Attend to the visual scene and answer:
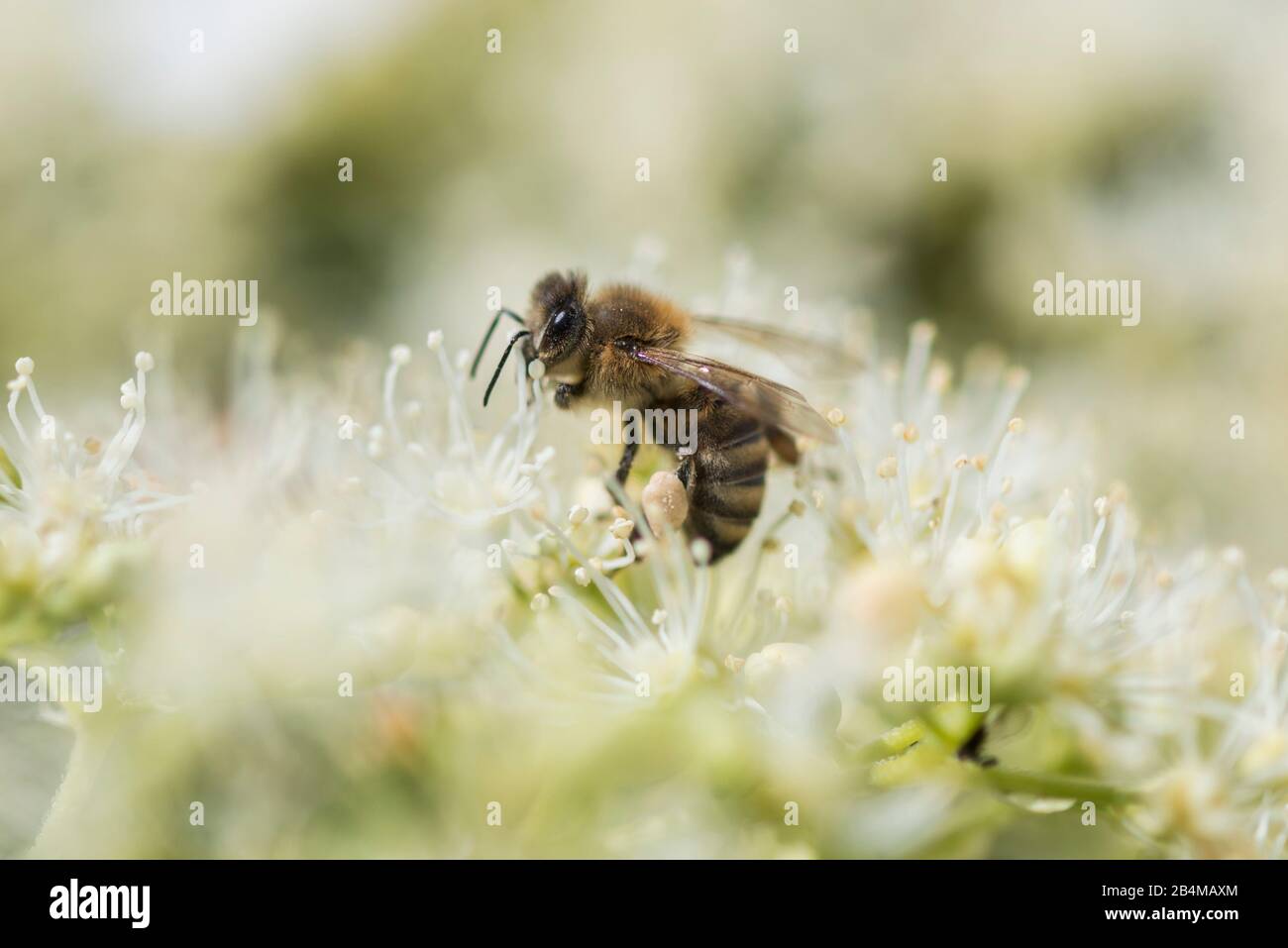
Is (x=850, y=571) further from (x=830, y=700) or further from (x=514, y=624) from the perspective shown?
(x=514, y=624)

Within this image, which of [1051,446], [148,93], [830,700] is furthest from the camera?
[148,93]

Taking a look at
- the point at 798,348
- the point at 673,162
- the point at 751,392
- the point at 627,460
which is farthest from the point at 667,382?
the point at 673,162

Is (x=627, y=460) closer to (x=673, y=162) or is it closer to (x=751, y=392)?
(x=751, y=392)

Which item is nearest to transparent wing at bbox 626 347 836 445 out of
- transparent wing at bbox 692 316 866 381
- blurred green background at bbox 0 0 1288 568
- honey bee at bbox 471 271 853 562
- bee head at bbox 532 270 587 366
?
honey bee at bbox 471 271 853 562

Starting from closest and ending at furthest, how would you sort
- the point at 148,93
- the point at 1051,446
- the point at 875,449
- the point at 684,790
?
the point at 684,790 < the point at 875,449 < the point at 1051,446 < the point at 148,93

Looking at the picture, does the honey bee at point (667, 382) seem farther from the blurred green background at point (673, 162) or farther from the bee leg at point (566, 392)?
the blurred green background at point (673, 162)

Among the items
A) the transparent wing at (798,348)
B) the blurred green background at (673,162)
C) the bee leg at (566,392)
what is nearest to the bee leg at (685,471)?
the bee leg at (566,392)

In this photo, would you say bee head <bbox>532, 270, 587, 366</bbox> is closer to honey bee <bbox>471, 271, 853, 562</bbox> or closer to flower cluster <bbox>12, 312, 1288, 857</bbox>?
honey bee <bbox>471, 271, 853, 562</bbox>
